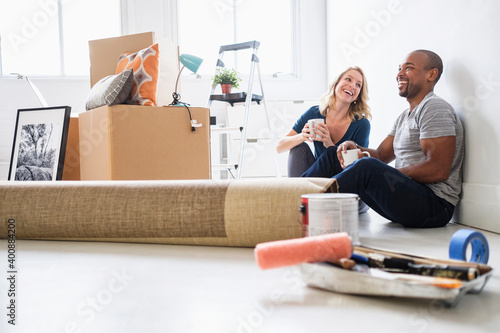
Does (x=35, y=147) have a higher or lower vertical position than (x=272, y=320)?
higher

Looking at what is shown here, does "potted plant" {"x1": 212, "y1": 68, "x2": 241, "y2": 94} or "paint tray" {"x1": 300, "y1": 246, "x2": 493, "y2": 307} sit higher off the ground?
"potted plant" {"x1": 212, "y1": 68, "x2": 241, "y2": 94}

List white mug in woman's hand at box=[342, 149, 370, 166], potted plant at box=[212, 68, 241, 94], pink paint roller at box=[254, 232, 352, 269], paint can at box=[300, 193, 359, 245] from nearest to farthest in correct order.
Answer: pink paint roller at box=[254, 232, 352, 269] < paint can at box=[300, 193, 359, 245] < white mug in woman's hand at box=[342, 149, 370, 166] < potted plant at box=[212, 68, 241, 94]

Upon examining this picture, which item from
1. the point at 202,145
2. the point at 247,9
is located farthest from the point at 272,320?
the point at 247,9

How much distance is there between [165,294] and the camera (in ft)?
3.12

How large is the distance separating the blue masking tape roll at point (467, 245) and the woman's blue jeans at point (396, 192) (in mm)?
677

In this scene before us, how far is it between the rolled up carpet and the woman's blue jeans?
39 centimetres

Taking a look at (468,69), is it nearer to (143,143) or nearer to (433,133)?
(433,133)

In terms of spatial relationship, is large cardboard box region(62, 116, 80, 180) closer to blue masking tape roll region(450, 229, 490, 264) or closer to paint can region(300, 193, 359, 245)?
paint can region(300, 193, 359, 245)

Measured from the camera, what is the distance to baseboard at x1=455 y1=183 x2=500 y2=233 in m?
1.71

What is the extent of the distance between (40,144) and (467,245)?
2.63m

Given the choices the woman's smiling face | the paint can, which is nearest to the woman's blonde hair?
the woman's smiling face

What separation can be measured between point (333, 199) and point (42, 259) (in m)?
0.89

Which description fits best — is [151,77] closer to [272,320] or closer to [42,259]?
[42,259]

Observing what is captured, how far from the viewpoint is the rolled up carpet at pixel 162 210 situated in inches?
53.3
